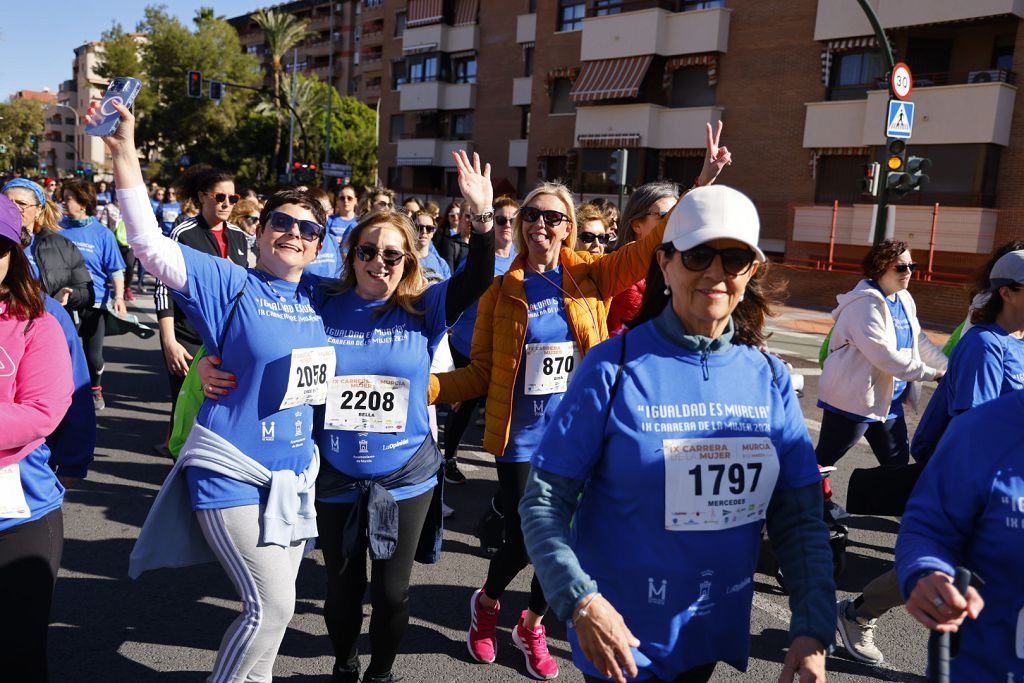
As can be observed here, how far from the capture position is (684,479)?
199 cm

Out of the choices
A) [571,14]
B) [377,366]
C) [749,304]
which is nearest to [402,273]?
[377,366]

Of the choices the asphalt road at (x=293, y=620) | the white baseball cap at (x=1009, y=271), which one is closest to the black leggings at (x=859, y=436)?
the asphalt road at (x=293, y=620)

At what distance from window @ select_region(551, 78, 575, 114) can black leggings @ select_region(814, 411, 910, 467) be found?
29.7m

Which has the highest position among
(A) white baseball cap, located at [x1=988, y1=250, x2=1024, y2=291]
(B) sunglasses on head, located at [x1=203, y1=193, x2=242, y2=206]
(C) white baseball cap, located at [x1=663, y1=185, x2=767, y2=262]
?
(B) sunglasses on head, located at [x1=203, y1=193, x2=242, y2=206]

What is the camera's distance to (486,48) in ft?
129

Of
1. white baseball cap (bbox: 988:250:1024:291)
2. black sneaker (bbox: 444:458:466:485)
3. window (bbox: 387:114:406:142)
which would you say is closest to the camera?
white baseball cap (bbox: 988:250:1024:291)

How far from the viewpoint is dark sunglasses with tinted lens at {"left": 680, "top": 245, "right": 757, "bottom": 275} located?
6.61ft

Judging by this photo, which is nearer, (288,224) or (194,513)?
(194,513)

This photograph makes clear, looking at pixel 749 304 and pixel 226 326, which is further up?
pixel 749 304

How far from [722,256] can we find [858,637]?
9.07 ft

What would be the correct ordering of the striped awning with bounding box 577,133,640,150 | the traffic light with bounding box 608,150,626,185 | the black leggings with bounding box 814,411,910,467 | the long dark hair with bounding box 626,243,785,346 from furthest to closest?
1. the striped awning with bounding box 577,133,640,150
2. the traffic light with bounding box 608,150,626,185
3. the black leggings with bounding box 814,411,910,467
4. the long dark hair with bounding box 626,243,785,346

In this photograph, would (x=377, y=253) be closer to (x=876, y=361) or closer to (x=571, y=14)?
(x=876, y=361)

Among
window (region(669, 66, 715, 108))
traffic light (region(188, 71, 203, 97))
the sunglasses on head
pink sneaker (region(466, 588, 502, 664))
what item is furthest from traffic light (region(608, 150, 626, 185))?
traffic light (region(188, 71, 203, 97))

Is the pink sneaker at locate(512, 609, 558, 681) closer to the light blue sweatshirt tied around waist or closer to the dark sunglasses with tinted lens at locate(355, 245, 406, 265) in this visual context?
the light blue sweatshirt tied around waist
